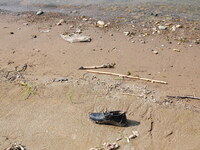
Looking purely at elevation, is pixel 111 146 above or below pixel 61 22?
below

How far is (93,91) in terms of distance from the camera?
4.72m

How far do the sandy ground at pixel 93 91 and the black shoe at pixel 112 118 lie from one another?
0.09 metres

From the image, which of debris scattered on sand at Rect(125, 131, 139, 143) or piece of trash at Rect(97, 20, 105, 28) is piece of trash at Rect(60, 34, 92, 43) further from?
debris scattered on sand at Rect(125, 131, 139, 143)

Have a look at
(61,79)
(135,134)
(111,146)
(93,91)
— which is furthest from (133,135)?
(61,79)

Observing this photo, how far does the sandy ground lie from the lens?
3721 mm

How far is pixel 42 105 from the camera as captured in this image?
4445 millimetres

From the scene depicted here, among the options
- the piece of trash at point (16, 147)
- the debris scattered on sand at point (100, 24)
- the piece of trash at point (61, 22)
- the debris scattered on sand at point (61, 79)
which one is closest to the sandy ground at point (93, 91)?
the debris scattered on sand at point (61, 79)

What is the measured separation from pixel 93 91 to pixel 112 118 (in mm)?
1036

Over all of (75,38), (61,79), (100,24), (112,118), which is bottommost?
(112,118)

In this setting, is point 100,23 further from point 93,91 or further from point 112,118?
point 112,118

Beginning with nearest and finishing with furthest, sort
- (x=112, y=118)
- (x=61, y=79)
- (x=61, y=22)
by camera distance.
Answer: (x=112, y=118), (x=61, y=79), (x=61, y=22)

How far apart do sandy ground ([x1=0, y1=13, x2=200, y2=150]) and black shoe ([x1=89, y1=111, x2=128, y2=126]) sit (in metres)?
0.09

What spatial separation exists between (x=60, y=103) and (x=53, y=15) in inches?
214

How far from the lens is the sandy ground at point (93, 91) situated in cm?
372
